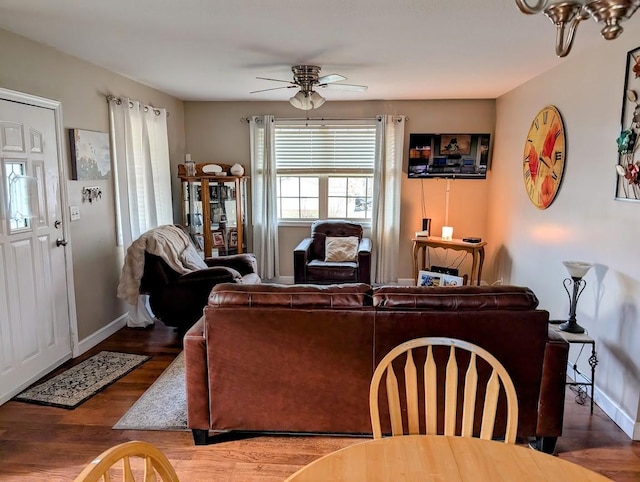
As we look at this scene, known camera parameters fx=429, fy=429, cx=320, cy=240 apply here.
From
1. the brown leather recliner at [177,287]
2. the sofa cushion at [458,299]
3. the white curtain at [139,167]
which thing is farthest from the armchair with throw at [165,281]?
the sofa cushion at [458,299]

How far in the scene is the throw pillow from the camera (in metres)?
5.24

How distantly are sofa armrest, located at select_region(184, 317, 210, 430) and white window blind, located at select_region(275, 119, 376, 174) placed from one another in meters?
3.69

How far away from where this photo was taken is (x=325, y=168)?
18.7ft

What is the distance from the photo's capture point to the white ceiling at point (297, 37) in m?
2.38

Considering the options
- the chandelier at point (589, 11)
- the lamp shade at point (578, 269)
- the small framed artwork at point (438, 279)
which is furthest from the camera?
the small framed artwork at point (438, 279)

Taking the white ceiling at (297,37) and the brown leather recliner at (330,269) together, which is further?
the brown leather recliner at (330,269)

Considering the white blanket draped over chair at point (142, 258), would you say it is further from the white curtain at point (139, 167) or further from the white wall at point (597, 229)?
the white wall at point (597, 229)

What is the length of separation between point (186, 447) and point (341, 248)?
3.25 meters

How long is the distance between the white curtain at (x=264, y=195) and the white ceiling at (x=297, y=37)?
1.23 m

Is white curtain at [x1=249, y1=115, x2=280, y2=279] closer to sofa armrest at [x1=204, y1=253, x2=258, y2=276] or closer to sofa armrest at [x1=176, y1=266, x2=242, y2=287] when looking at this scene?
sofa armrest at [x1=204, y1=253, x2=258, y2=276]

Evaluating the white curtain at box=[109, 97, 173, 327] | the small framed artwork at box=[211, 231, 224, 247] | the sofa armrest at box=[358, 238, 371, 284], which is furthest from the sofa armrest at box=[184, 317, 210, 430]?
the small framed artwork at box=[211, 231, 224, 247]

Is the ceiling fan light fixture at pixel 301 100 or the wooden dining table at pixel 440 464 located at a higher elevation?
the ceiling fan light fixture at pixel 301 100

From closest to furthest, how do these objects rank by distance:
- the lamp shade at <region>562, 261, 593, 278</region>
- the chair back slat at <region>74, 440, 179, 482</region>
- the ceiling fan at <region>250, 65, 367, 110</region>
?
the chair back slat at <region>74, 440, 179, 482</region>
the lamp shade at <region>562, 261, 593, 278</region>
the ceiling fan at <region>250, 65, 367, 110</region>

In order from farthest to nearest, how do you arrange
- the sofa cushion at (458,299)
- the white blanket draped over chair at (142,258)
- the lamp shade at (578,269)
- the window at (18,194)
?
the white blanket draped over chair at (142,258), the window at (18,194), the lamp shade at (578,269), the sofa cushion at (458,299)
